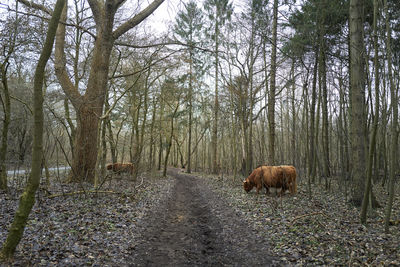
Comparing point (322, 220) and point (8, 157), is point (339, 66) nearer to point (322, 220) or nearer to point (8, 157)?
point (322, 220)

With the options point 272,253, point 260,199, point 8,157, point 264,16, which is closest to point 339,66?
point 264,16

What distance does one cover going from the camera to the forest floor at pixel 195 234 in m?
4.63

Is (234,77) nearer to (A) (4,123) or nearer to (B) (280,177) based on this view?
(B) (280,177)

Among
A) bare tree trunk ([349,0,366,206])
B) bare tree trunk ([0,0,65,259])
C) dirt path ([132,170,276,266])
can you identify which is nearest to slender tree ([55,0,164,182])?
dirt path ([132,170,276,266])

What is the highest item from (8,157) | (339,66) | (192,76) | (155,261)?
(192,76)

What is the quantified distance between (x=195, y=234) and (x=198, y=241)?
1.83ft

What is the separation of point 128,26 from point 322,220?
1043 centimetres

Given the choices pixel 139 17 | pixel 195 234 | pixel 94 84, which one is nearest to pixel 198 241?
pixel 195 234

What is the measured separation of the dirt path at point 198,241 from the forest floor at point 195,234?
0.06 ft

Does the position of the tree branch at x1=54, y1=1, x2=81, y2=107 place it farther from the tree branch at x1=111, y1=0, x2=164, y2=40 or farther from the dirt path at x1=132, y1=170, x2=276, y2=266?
the dirt path at x1=132, y1=170, x2=276, y2=266

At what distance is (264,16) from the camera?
47.5ft

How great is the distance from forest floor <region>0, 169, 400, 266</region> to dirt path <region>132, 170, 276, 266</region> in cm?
2

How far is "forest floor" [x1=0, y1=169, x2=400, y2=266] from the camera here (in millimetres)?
4634

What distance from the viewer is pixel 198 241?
618 centimetres
